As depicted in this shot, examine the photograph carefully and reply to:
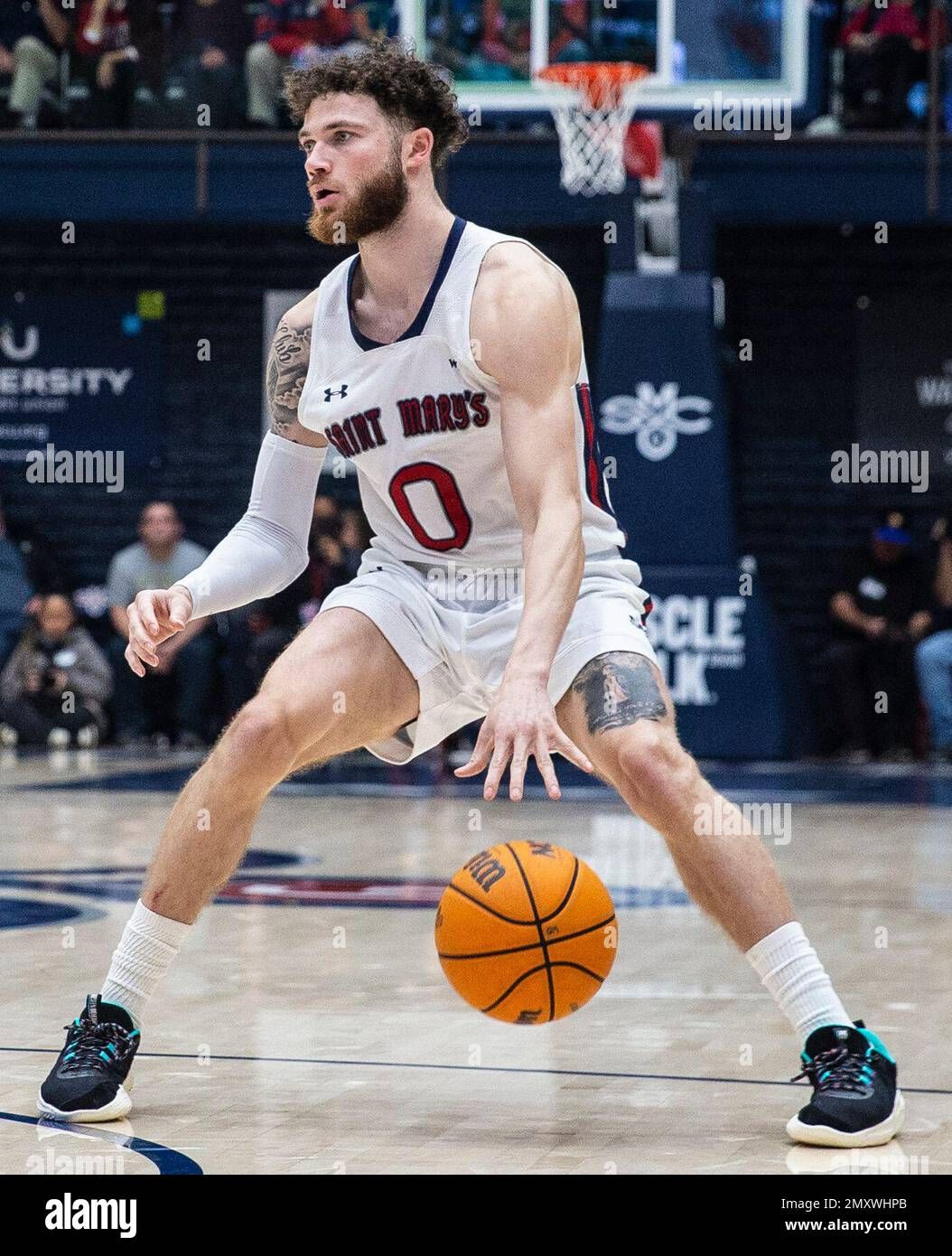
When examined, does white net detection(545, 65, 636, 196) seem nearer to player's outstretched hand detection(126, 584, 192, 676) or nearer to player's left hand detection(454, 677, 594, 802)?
player's outstretched hand detection(126, 584, 192, 676)

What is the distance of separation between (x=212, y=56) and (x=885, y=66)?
16.5 feet

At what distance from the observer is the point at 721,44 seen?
13031 mm

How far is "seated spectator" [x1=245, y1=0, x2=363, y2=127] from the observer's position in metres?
14.9

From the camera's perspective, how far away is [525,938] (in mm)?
3988

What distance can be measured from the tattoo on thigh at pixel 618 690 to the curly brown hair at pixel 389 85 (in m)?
1.15

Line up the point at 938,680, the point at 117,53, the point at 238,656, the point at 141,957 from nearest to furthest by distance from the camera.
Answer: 1. the point at 141,957
2. the point at 938,680
3. the point at 238,656
4. the point at 117,53

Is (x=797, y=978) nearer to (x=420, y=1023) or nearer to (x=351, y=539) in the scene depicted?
(x=420, y=1023)

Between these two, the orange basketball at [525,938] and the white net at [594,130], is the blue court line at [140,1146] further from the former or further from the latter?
the white net at [594,130]

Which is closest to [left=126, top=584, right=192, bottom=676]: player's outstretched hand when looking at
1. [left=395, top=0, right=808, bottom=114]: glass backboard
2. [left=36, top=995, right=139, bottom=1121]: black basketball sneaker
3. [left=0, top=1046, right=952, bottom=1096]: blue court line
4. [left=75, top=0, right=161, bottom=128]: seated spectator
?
[left=36, top=995, right=139, bottom=1121]: black basketball sneaker

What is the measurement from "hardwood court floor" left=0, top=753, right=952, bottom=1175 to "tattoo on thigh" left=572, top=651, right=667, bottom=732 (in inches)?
31.5

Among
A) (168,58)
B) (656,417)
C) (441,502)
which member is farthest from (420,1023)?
(168,58)

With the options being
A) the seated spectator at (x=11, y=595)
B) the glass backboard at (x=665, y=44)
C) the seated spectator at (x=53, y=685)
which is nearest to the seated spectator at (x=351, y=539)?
the seated spectator at (x=53, y=685)

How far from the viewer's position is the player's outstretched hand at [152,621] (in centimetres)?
396
